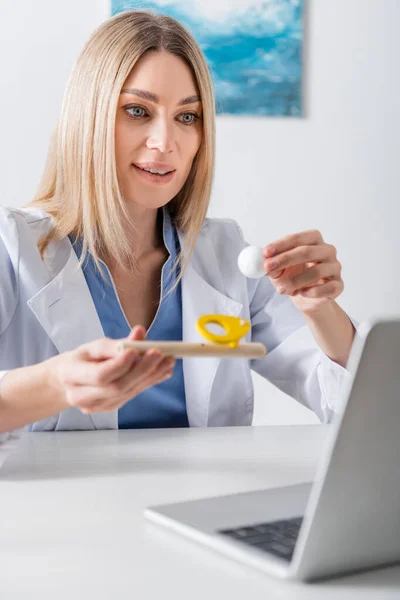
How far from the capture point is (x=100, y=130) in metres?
1.45

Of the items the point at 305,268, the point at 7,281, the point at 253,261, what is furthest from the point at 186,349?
the point at 7,281

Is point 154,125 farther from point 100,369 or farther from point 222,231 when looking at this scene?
point 100,369

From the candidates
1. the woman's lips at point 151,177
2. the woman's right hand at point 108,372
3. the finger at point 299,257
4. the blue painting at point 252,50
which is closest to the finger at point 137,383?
the woman's right hand at point 108,372

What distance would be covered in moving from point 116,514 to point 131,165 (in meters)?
0.85

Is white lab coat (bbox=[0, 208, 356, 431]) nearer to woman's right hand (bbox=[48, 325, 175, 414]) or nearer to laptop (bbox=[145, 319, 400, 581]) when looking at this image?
woman's right hand (bbox=[48, 325, 175, 414])

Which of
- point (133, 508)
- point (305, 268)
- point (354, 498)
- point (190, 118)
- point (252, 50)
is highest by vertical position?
point (252, 50)

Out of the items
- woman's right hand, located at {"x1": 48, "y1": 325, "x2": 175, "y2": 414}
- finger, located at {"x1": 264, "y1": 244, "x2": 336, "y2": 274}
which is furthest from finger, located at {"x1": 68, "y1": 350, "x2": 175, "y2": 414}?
finger, located at {"x1": 264, "y1": 244, "x2": 336, "y2": 274}

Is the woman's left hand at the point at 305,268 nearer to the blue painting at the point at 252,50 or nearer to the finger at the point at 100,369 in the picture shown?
the finger at the point at 100,369

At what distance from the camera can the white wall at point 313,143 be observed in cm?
267

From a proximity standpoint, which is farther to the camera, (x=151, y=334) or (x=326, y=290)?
(x=151, y=334)

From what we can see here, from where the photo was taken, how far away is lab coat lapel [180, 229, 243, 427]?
1.48m

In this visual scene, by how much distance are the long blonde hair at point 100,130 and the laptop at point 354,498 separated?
891 mm

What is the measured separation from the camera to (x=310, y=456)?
1115 mm

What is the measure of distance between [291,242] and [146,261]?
1.54ft
